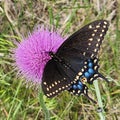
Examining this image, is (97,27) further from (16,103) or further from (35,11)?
(35,11)

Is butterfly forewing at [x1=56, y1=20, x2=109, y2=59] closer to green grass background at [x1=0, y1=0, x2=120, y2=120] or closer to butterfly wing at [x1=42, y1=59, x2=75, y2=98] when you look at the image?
butterfly wing at [x1=42, y1=59, x2=75, y2=98]

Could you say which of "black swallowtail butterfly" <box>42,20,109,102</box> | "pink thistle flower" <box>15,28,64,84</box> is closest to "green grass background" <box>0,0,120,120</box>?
"pink thistle flower" <box>15,28,64,84</box>

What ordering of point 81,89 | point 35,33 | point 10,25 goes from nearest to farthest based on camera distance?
point 81,89
point 35,33
point 10,25

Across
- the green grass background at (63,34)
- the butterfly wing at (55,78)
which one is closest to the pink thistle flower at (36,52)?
the butterfly wing at (55,78)

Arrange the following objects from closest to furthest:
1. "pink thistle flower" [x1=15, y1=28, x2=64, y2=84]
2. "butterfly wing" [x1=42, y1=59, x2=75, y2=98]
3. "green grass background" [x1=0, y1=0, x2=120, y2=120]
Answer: "butterfly wing" [x1=42, y1=59, x2=75, y2=98], "pink thistle flower" [x1=15, y1=28, x2=64, y2=84], "green grass background" [x1=0, y1=0, x2=120, y2=120]

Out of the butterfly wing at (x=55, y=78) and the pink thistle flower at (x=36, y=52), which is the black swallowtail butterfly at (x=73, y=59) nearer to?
the butterfly wing at (x=55, y=78)

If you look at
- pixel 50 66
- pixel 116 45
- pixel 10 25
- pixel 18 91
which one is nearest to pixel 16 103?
pixel 18 91
